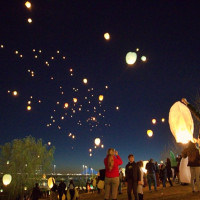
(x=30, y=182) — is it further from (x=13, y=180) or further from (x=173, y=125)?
(x=173, y=125)

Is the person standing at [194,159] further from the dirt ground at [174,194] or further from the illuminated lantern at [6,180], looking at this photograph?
the illuminated lantern at [6,180]

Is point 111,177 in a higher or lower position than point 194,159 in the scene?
lower

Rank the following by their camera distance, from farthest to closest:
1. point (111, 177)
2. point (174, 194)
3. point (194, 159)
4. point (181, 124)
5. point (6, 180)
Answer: point (6, 180) → point (174, 194) → point (194, 159) → point (111, 177) → point (181, 124)

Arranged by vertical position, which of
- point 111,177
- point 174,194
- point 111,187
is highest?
point 111,177

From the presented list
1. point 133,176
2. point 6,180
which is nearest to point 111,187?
point 133,176

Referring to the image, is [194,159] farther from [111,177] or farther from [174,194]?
[111,177]

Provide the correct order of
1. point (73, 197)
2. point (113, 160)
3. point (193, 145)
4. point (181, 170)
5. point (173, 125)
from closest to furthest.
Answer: point (173, 125)
point (113, 160)
point (193, 145)
point (181, 170)
point (73, 197)

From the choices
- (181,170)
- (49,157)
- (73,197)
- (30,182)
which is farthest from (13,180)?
(181,170)

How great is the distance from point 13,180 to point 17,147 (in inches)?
182

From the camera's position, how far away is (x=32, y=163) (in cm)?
Answer: 3847

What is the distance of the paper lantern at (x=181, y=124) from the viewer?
5762 millimetres

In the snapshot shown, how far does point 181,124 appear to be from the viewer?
19.5ft

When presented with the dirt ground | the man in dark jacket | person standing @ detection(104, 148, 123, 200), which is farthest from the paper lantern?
the dirt ground

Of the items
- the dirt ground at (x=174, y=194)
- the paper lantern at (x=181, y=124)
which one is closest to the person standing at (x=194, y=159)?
the dirt ground at (x=174, y=194)
